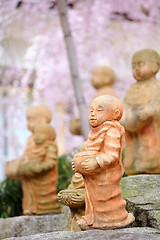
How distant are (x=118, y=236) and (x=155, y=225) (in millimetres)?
735

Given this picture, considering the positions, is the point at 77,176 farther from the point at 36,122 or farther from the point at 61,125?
the point at 61,125

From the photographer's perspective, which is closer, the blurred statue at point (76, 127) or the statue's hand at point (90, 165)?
the statue's hand at point (90, 165)

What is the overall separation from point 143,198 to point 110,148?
32.6 inches

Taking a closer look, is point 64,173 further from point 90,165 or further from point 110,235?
point 110,235

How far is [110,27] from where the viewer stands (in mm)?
11422

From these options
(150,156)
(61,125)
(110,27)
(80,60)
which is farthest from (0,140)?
(150,156)

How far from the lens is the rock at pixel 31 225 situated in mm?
4652

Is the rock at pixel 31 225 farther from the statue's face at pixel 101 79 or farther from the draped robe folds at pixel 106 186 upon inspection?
the statue's face at pixel 101 79

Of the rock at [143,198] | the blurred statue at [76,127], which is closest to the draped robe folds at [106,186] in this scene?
the rock at [143,198]

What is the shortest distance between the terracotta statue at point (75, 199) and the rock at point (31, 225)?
2.36ft

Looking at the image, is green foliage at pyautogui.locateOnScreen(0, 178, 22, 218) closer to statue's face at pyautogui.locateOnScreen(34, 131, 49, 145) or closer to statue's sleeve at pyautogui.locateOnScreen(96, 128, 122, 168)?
statue's face at pyautogui.locateOnScreen(34, 131, 49, 145)

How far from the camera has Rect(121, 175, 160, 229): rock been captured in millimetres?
3732

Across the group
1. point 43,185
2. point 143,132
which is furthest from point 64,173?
point 143,132

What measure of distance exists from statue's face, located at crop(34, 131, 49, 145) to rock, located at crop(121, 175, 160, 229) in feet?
5.77
